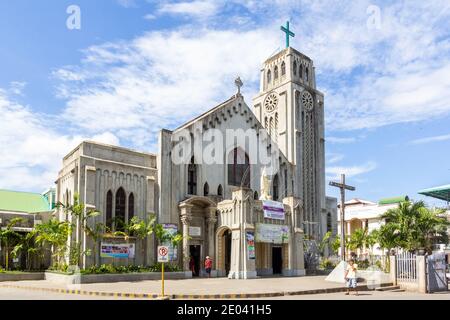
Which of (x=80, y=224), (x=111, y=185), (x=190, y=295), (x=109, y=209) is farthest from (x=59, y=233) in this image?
(x=190, y=295)

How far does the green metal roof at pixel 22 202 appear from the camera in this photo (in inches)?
1622

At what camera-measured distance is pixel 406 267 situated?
2556 cm

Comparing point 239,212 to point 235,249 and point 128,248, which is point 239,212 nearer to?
point 235,249

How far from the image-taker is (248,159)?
41.1 metres

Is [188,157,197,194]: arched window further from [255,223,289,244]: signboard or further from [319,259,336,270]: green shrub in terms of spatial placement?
[319,259,336,270]: green shrub

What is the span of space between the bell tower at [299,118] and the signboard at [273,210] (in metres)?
10.3

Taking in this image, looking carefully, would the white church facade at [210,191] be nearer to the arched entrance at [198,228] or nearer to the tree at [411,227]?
the arched entrance at [198,228]

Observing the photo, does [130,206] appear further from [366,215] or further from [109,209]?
[366,215]

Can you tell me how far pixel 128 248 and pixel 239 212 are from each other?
7.63 metres

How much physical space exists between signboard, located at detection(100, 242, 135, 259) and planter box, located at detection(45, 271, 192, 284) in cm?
248

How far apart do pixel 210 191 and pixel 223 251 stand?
4.58 metres

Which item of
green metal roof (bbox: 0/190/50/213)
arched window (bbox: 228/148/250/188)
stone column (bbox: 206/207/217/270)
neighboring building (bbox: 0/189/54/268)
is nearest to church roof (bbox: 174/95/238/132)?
arched window (bbox: 228/148/250/188)

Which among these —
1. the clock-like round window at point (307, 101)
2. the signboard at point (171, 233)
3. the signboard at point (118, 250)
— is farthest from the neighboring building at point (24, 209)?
the clock-like round window at point (307, 101)
